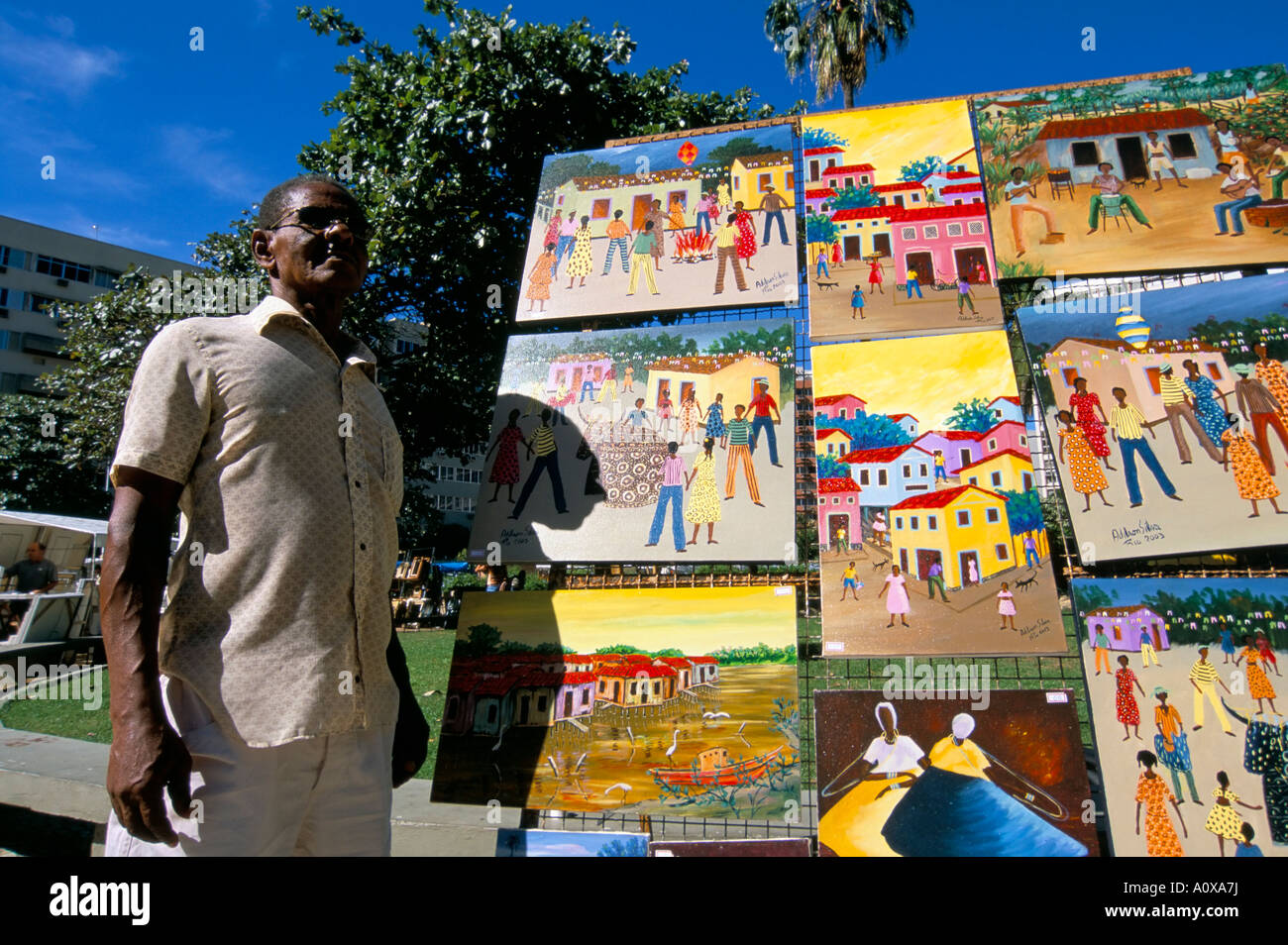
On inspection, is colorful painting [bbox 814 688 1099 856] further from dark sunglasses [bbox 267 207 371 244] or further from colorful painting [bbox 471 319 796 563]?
dark sunglasses [bbox 267 207 371 244]

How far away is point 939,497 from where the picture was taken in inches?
108

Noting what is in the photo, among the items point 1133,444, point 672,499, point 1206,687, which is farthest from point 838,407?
point 1206,687

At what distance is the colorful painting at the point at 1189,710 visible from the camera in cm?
230

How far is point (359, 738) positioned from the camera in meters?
1.89

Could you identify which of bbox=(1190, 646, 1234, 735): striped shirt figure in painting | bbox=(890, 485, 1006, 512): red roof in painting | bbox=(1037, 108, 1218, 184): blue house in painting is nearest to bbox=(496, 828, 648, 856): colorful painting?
bbox=(890, 485, 1006, 512): red roof in painting

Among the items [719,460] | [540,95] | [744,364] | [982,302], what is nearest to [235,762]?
[719,460]

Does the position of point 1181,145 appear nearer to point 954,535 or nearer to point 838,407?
point 838,407

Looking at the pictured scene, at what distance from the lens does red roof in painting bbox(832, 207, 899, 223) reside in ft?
10.5

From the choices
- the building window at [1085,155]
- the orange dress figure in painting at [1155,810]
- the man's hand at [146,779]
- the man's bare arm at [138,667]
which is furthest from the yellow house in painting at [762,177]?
the man's hand at [146,779]

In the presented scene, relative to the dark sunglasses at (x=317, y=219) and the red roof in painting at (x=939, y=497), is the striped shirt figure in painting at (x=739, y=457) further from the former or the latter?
the dark sunglasses at (x=317, y=219)

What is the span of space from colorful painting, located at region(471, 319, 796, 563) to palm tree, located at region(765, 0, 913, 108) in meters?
Answer: 14.5
